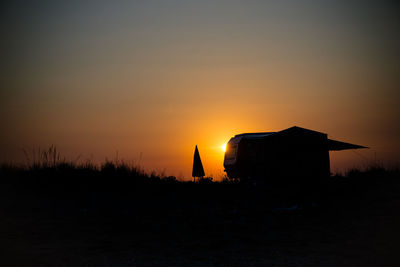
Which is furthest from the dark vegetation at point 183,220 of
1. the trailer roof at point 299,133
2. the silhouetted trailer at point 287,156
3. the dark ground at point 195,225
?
the trailer roof at point 299,133

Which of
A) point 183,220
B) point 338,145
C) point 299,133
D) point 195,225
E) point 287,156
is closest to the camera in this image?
point 195,225

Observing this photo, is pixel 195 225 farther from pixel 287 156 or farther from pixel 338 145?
pixel 338 145

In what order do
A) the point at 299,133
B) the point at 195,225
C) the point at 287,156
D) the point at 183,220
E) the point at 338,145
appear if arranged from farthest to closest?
1. the point at 338,145
2. the point at 299,133
3. the point at 287,156
4. the point at 183,220
5. the point at 195,225

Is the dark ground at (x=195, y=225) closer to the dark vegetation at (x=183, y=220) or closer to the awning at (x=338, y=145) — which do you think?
the dark vegetation at (x=183, y=220)

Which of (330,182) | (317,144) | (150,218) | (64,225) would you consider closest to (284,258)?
(150,218)

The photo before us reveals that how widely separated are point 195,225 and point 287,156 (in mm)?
10556

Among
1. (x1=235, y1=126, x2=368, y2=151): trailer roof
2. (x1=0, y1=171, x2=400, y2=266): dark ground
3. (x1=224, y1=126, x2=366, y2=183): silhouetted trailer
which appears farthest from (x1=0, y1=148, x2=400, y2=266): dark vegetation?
(x1=235, y1=126, x2=368, y2=151): trailer roof

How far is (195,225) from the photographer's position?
33.5ft

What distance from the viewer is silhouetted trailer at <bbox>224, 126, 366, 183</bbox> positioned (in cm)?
1969

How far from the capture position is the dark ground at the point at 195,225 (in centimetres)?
755

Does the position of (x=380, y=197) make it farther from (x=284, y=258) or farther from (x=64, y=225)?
(x=64, y=225)

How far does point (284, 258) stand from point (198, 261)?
4.82 feet

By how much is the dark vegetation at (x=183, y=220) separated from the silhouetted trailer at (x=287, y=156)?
2793 mm

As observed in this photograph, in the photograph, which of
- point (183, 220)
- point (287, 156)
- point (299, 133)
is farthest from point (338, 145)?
point (183, 220)
